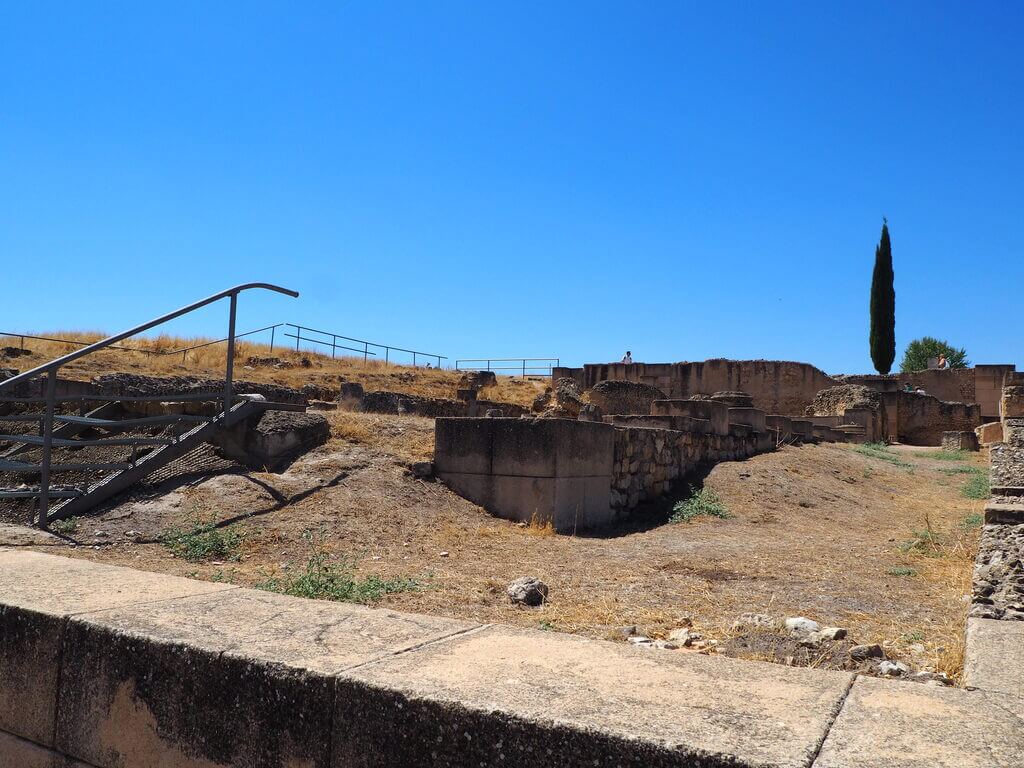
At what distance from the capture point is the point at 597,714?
1.64 m

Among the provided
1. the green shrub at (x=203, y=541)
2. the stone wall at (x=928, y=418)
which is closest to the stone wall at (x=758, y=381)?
the stone wall at (x=928, y=418)

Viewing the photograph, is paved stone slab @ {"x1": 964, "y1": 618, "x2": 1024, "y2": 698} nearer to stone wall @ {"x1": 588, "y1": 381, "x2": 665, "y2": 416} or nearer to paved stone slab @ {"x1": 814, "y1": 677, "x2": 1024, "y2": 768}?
paved stone slab @ {"x1": 814, "y1": 677, "x2": 1024, "y2": 768}

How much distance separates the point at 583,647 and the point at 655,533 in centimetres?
665

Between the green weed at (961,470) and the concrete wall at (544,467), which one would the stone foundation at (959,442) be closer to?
the green weed at (961,470)

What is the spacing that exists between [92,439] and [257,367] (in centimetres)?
1909

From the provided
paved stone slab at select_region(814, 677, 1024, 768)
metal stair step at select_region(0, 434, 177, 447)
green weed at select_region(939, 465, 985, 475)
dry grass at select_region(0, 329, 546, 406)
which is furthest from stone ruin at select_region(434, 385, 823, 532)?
dry grass at select_region(0, 329, 546, 406)

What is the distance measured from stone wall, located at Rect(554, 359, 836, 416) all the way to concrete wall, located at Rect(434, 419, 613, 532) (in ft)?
86.7

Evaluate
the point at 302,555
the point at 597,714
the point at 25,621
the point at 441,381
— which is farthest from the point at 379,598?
the point at 441,381

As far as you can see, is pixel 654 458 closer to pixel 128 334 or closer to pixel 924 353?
pixel 128 334

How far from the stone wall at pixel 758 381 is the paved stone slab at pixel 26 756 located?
32792 millimetres

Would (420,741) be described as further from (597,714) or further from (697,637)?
(697,637)

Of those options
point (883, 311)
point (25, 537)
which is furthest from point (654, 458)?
point (883, 311)

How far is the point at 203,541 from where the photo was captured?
6.23 meters

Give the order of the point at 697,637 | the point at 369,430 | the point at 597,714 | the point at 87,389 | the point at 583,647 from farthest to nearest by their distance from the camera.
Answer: the point at 87,389, the point at 369,430, the point at 697,637, the point at 583,647, the point at 597,714
